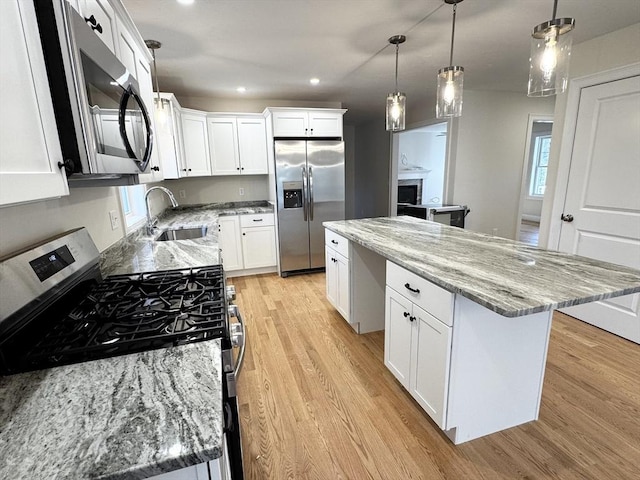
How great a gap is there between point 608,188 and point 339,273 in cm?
233

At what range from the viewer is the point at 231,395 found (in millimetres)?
978

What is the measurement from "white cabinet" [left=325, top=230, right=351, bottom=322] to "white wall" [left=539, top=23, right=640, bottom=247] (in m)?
2.10

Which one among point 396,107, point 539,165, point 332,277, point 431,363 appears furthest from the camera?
point 539,165

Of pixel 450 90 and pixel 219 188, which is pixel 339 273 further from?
pixel 219 188

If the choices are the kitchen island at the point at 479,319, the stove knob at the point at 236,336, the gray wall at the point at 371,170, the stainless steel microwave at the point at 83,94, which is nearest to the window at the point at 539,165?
the gray wall at the point at 371,170

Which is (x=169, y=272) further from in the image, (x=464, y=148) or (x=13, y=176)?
(x=464, y=148)

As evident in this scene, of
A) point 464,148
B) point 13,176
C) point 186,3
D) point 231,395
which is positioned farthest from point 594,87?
point 13,176

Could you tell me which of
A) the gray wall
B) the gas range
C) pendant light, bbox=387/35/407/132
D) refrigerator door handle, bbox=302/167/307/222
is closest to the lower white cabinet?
pendant light, bbox=387/35/407/132

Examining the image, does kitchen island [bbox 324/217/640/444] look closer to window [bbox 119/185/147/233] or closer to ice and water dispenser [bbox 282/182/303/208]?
window [bbox 119/185/147/233]

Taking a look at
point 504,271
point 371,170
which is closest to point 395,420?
point 504,271

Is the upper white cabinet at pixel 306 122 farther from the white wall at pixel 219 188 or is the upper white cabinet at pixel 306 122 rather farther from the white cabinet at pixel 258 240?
the white cabinet at pixel 258 240

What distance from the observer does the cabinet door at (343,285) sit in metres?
2.60

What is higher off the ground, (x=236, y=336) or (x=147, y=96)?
(x=147, y=96)

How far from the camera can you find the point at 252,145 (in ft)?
13.8
